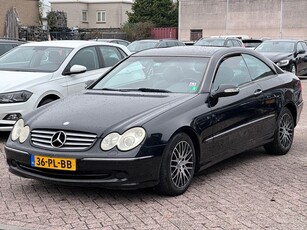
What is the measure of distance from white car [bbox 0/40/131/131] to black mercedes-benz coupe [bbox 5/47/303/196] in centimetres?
186

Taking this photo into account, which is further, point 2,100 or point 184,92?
point 2,100

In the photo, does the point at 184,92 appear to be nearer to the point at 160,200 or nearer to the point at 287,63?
the point at 160,200

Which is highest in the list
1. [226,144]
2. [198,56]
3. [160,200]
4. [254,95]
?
[198,56]

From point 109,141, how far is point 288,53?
48.6 ft

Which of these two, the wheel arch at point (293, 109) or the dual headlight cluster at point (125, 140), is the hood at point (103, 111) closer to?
the dual headlight cluster at point (125, 140)

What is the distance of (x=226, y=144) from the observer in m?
5.97

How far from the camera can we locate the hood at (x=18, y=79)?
26.1 ft

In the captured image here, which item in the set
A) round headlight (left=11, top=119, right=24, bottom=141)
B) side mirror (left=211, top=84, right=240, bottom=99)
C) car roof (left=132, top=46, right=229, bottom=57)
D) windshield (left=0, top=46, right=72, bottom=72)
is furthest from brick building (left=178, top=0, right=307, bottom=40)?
round headlight (left=11, top=119, right=24, bottom=141)

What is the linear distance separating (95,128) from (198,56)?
1.93 m

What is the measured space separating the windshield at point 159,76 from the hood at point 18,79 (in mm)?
1925

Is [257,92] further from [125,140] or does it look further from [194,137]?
[125,140]

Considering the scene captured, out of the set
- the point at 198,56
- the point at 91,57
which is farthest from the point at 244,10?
the point at 198,56

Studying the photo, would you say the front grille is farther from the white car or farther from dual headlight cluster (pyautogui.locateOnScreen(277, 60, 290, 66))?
dual headlight cluster (pyautogui.locateOnScreen(277, 60, 290, 66))

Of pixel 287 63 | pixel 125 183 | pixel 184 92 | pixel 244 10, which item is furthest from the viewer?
pixel 244 10
